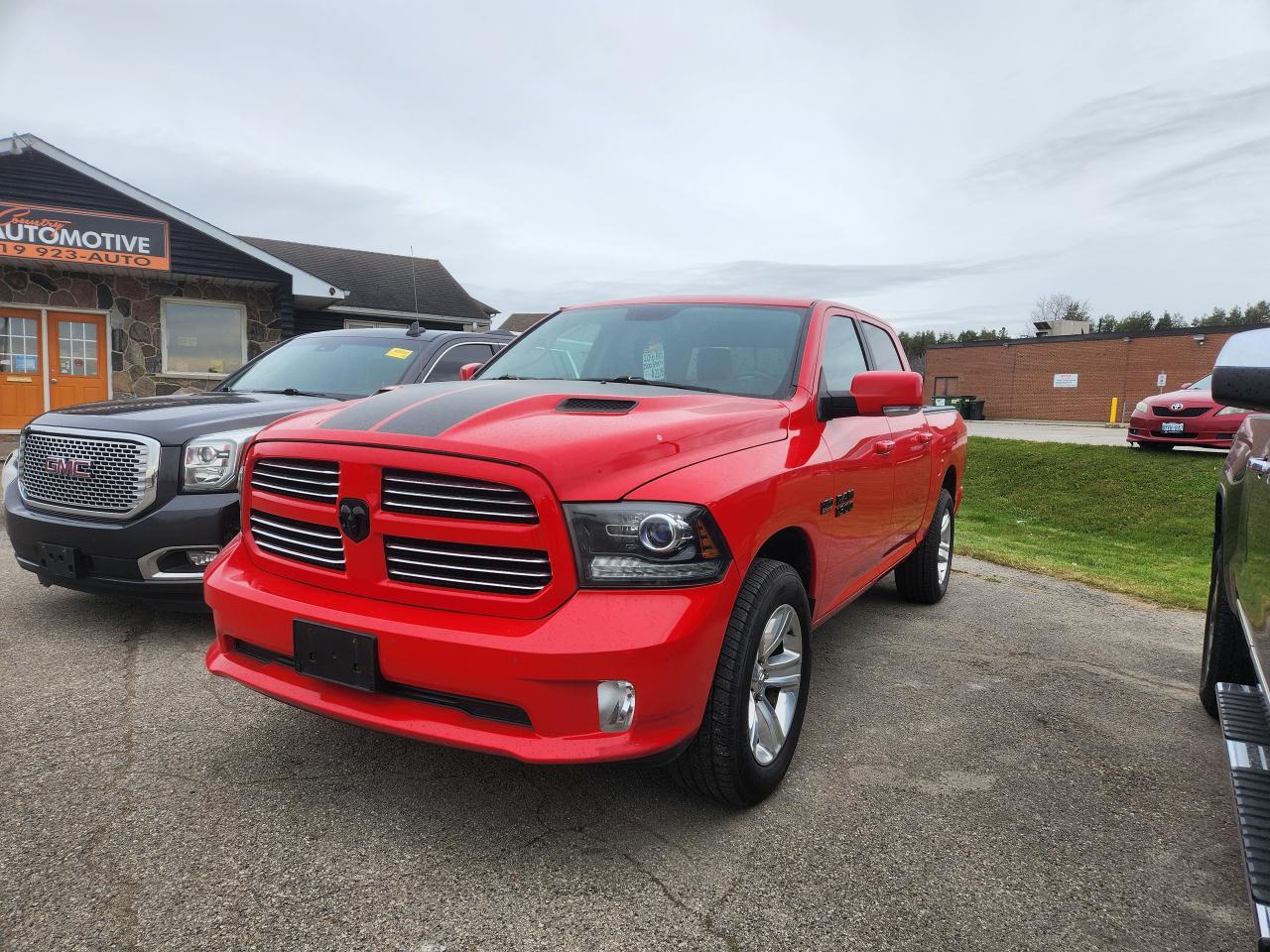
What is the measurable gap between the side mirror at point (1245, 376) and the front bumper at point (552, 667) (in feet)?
4.16

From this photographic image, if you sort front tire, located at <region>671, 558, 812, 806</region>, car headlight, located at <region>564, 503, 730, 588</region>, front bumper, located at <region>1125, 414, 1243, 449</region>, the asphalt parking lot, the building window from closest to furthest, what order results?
the asphalt parking lot
car headlight, located at <region>564, 503, 730, 588</region>
front tire, located at <region>671, 558, 812, 806</region>
front bumper, located at <region>1125, 414, 1243, 449</region>
the building window

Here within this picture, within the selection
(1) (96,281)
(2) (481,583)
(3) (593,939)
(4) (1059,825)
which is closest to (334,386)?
(2) (481,583)

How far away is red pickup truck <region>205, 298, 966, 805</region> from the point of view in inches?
87.8

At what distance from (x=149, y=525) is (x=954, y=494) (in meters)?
5.04

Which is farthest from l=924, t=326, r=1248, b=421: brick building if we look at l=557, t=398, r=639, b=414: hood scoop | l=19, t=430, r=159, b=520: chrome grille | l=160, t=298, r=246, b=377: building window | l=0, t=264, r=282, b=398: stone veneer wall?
l=19, t=430, r=159, b=520: chrome grille

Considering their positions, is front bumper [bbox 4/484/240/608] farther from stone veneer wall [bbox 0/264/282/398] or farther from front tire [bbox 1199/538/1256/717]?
stone veneer wall [bbox 0/264/282/398]

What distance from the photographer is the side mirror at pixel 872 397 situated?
10.7ft

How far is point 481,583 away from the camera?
2338mm

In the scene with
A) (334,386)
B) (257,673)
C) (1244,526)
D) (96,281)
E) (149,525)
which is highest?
(96,281)

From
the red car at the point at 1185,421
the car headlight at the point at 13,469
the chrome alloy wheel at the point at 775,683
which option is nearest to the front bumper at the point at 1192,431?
the red car at the point at 1185,421

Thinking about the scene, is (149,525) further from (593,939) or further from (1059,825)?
(1059,825)

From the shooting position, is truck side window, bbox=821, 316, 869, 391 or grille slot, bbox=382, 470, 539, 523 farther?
truck side window, bbox=821, 316, 869, 391

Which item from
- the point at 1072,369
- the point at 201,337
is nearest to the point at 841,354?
the point at 201,337

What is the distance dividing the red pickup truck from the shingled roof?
18.0 meters
